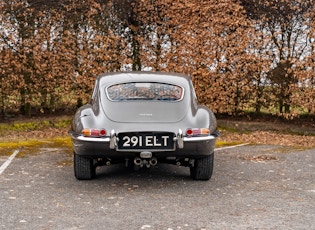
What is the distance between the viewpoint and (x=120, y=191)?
22.7ft

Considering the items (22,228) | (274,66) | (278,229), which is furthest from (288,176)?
(274,66)

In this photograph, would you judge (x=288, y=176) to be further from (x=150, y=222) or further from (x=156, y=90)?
(x=150, y=222)

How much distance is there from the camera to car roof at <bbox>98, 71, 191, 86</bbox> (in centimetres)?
799

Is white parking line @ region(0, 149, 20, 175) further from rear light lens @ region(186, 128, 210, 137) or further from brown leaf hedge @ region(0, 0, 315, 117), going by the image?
brown leaf hedge @ region(0, 0, 315, 117)

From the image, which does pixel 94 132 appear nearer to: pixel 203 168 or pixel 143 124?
pixel 143 124

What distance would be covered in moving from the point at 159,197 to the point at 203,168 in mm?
1172

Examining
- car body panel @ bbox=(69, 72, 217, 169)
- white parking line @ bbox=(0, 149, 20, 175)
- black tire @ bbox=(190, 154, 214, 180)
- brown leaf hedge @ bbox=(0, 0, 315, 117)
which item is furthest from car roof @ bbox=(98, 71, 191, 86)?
brown leaf hedge @ bbox=(0, 0, 315, 117)

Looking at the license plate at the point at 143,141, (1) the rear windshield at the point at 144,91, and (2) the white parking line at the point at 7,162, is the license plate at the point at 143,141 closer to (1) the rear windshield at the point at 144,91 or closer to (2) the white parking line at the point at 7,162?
(1) the rear windshield at the point at 144,91

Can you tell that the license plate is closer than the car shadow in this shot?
Yes

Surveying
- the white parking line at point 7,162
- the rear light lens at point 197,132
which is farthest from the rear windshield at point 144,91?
the white parking line at point 7,162

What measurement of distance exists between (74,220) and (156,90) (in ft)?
9.31

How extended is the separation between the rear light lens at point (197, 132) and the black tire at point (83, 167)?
1.48 m

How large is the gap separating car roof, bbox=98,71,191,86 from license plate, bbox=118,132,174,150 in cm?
133

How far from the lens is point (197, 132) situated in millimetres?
7070
